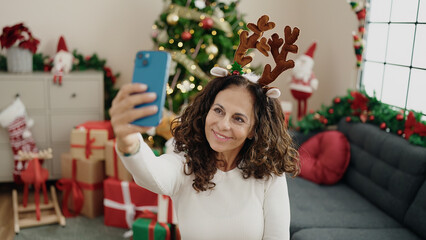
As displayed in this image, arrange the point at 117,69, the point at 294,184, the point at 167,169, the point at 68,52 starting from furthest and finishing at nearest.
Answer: the point at 117,69 → the point at 68,52 → the point at 294,184 → the point at 167,169

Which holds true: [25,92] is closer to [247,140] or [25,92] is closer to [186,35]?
[186,35]

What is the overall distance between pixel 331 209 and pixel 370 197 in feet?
1.01

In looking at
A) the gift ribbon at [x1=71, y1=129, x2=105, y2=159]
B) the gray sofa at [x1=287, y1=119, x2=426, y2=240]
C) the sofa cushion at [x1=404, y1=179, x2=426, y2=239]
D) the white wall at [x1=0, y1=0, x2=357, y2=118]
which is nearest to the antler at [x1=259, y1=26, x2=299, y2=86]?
the gray sofa at [x1=287, y1=119, x2=426, y2=240]

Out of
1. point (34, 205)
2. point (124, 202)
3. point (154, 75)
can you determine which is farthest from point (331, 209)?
point (34, 205)

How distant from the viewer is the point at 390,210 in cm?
238

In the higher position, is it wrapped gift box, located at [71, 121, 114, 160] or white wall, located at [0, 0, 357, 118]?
white wall, located at [0, 0, 357, 118]

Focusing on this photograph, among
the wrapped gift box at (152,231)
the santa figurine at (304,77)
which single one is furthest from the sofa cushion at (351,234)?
the santa figurine at (304,77)

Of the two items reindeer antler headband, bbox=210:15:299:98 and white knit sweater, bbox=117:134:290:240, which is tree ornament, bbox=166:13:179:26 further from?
white knit sweater, bbox=117:134:290:240

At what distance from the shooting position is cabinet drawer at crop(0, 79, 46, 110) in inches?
128

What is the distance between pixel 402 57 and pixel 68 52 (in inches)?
104

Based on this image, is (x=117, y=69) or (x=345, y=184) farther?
(x=117, y=69)

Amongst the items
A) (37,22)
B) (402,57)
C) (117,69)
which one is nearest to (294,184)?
(402,57)

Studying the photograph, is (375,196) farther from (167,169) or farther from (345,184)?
(167,169)

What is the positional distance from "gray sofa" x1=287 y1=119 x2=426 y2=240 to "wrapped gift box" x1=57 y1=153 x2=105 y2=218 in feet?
4.66
